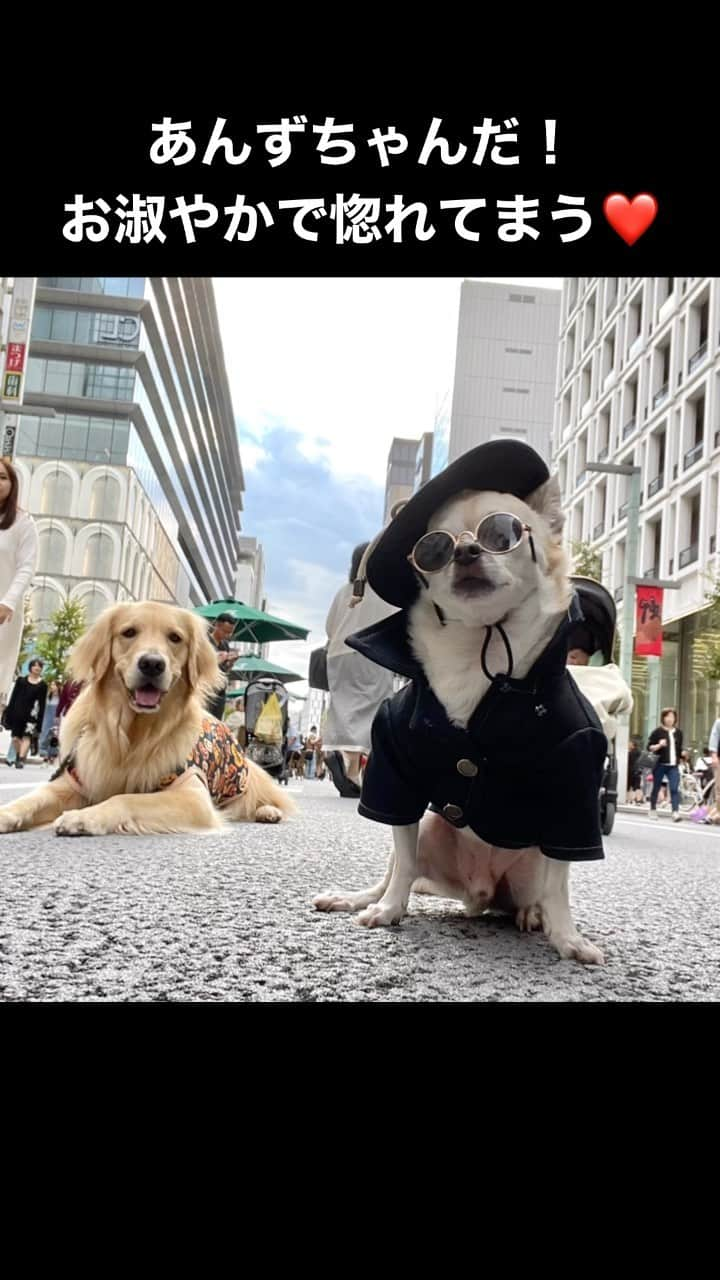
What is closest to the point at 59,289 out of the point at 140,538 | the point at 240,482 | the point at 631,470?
the point at 140,538

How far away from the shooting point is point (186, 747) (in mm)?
4227

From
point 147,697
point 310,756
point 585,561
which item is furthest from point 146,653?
point 310,756

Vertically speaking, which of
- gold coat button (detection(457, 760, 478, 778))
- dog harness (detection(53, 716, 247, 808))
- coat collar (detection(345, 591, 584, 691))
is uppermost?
coat collar (detection(345, 591, 584, 691))

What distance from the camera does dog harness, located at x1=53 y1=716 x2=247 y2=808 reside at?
411 centimetres

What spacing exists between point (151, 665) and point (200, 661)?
372mm

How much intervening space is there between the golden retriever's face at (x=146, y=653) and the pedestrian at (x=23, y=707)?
9.17 meters

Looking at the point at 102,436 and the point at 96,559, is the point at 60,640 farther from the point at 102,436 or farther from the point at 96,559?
the point at 102,436

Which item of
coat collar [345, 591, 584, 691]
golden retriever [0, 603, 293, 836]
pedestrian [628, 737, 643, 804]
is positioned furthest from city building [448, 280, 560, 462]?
coat collar [345, 591, 584, 691]

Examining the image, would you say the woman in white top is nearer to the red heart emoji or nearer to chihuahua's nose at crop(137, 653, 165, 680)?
chihuahua's nose at crop(137, 653, 165, 680)

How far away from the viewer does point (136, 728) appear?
408 centimetres

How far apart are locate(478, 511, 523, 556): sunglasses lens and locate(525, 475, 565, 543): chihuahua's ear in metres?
0.12

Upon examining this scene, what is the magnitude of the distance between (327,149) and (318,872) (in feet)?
9.24

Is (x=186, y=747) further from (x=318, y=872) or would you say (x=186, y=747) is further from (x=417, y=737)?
(x=417, y=737)

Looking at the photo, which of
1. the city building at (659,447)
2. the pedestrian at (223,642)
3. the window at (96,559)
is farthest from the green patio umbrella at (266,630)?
the window at (96,559)
